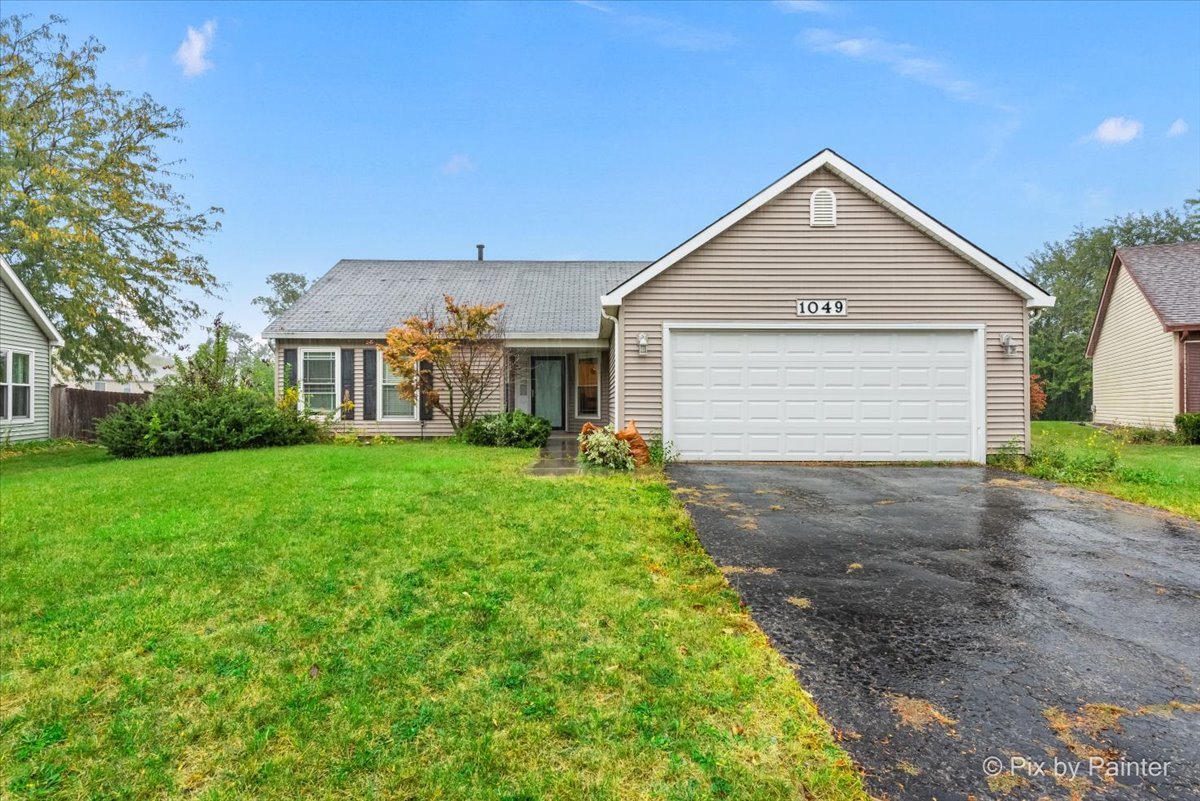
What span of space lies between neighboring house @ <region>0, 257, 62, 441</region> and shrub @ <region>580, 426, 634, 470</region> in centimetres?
1429

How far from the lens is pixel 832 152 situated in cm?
922

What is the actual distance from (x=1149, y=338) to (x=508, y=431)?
18.5 m

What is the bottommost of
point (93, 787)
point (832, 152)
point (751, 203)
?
point (93, 787)

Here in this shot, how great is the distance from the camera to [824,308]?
9445 millimetres

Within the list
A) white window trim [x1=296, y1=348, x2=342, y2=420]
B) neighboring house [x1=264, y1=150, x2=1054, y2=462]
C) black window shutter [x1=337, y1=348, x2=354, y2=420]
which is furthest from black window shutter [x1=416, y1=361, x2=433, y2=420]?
neighboring house [x1=264, y1=150, x2=1054, y2=462]

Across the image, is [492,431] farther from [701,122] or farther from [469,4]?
[701,122]

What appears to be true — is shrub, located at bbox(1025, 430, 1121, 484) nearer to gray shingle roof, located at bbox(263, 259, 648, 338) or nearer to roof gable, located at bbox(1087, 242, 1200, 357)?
gray shingle roof, located at bbox(263, 259, 648, 338)

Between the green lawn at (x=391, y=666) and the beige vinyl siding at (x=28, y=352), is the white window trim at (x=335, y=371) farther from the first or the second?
the green lawn at (x=391, y=666)

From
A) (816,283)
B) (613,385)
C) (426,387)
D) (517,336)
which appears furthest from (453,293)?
(816,283)

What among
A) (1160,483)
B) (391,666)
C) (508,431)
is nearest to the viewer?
(391,666)

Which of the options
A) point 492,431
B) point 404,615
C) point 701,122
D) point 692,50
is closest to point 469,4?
point 692,50

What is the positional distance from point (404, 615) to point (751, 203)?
8.37m

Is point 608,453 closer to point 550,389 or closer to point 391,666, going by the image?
point 391,666

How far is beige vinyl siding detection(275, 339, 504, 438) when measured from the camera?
45.2 feet
